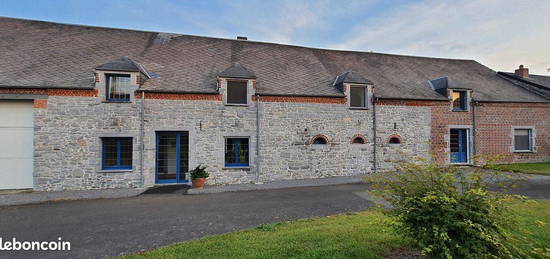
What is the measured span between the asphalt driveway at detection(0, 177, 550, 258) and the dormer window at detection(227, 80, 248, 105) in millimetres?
4491

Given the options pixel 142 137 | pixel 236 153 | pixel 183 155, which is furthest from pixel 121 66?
pixel 236 153

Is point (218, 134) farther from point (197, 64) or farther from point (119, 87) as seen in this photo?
point (119, 87)

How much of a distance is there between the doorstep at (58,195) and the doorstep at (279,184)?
2.54 metres

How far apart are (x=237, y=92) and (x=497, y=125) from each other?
606 inches

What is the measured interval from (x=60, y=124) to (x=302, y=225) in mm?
10844

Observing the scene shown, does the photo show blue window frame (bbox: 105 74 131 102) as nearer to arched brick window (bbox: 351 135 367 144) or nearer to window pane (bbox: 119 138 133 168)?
window pane (bbox: 119 138 133 168)

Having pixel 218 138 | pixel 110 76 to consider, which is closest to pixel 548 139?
pixel 218 138

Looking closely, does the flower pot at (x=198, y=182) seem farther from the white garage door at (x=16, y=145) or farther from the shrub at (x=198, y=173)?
the white garage door at (x=16, y=145)

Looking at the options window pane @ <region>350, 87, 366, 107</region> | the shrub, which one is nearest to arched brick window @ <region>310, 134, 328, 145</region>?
window pane @ <region>350, 87, 366, 107</region>

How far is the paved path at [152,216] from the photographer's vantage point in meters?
4.89

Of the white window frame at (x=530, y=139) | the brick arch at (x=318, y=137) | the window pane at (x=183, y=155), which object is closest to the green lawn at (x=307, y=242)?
the brick arch at (x=318, y=137)

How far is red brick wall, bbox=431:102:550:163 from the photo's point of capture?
1366 cm

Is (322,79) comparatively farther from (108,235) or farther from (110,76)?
(108,235)

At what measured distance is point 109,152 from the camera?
1051 centimetres
